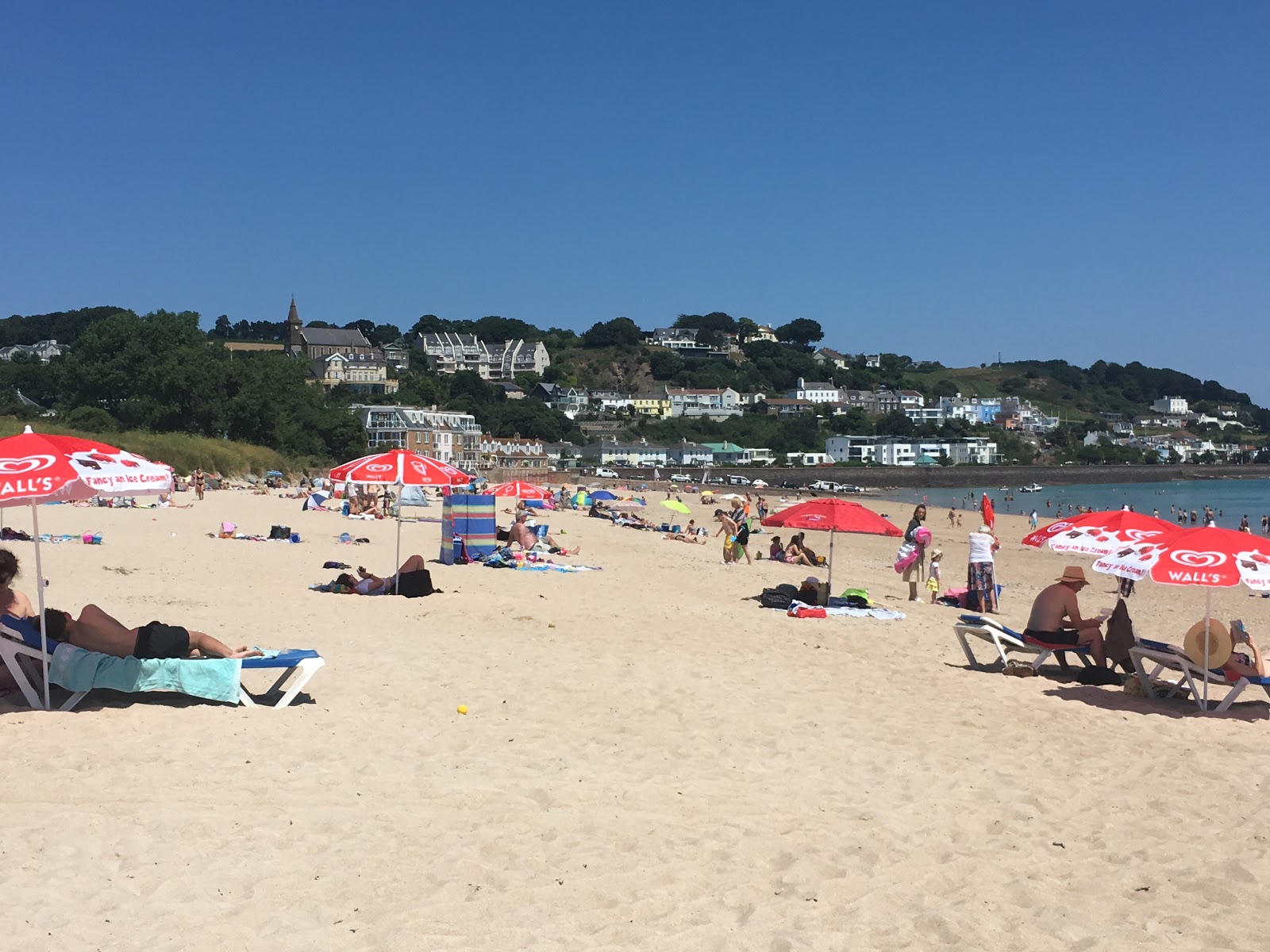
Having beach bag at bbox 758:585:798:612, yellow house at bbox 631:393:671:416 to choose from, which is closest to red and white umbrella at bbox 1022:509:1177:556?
beach bag at bbox 758:585:798:612

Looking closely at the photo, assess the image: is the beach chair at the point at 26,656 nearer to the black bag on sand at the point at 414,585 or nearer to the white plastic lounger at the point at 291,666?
the white plastic lounger at the point at 291,666

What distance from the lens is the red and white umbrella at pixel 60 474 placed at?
21.0 ft

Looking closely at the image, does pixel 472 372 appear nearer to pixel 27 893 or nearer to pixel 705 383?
pixel 705 383

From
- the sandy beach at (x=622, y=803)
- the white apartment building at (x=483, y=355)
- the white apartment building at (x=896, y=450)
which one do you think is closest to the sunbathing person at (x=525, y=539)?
the sandy beach at (x=622, y=803)

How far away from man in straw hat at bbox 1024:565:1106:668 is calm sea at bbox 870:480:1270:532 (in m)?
45.5

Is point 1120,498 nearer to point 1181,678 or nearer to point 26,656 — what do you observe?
point 1181,678

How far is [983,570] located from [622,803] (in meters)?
9.84

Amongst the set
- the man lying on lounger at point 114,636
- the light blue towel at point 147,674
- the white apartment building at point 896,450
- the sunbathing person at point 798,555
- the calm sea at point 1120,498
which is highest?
the man lying on lounger at point 114,636

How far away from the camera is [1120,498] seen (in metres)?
89.1

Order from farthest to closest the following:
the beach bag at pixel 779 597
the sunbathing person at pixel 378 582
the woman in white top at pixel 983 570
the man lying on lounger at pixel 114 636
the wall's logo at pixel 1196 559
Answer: the woman in white top at pixel 983 570
the beach bag at pixel 779 597
the sunbathing person at pixel 378 582
the wall's logo at pixel 1196 559
the man lying on lounger at pixel 114 636

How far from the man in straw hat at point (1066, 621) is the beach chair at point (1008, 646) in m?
0.05

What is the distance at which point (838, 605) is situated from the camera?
12969 millimetres

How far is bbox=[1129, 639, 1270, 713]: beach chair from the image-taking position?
27.4 feet

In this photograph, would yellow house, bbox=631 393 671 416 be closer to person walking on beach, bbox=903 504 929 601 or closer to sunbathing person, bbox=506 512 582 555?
sunbathing person, bbox=506 512 582 555
